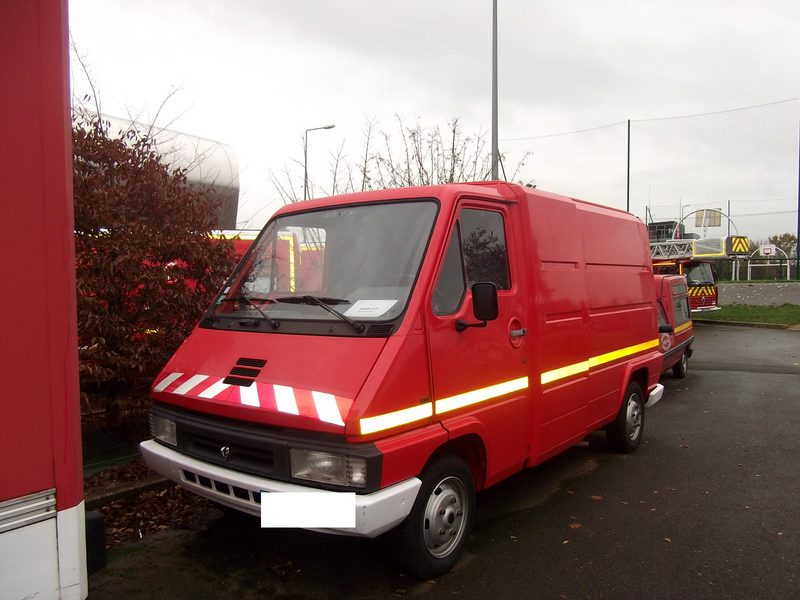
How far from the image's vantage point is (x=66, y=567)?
1.79 metres

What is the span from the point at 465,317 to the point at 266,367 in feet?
3.87

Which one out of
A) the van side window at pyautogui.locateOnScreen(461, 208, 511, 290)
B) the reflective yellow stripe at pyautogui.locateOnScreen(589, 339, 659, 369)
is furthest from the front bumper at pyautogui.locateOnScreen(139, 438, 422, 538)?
the reflective yellow stripe at pyautogui.locateOnScreen(589, 339, 659, 369)

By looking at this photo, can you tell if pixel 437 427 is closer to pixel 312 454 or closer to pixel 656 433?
pixel 312 454

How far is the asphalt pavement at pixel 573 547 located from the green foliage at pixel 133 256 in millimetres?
1640

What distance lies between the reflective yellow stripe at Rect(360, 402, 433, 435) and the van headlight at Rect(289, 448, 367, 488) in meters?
0.16

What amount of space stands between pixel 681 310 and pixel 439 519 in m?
8.94

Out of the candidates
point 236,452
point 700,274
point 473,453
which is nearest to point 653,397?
point 473,453

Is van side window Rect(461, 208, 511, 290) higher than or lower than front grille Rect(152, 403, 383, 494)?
higher

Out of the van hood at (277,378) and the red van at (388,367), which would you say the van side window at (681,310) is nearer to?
the red van at (388,367)

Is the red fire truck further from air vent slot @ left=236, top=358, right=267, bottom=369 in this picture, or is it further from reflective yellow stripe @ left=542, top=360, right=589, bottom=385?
air vent slot @ left=236, top=358, right=267, bottom=369

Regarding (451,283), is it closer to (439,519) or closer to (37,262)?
(439,519)

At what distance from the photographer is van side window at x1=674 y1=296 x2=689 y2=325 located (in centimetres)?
1019

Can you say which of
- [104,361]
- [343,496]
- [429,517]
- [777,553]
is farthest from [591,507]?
[104,361]

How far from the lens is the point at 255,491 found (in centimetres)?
282
